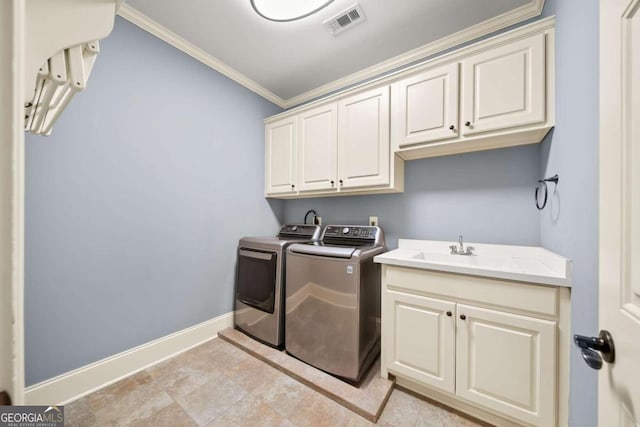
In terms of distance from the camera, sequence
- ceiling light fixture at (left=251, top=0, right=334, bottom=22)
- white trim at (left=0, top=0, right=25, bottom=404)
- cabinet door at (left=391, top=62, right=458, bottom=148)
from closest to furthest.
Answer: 1. white trim at (left=0, top=0, right=25, bottom=404)
2. ceiling light fixture at (left=251, top=0, right=334, bottom=22)
3. cabinet door at (left=391, top=62, right=458, bottom=148)

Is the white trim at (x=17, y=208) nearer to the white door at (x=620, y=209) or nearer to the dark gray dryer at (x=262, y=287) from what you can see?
the white door at (x=620, y=209)

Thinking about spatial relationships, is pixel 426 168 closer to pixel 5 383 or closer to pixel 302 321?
pixel 302 321

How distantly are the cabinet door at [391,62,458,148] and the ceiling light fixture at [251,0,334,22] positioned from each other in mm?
783

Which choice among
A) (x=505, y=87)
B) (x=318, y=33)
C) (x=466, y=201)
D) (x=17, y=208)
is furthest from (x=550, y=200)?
(x=17, y=208)

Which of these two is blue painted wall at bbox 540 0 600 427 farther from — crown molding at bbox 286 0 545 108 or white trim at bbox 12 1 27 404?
white trim at bbox 12 1 27 404

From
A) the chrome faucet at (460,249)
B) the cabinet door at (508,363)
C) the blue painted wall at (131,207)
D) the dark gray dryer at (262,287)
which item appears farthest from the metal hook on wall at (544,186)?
the blue painted wall at (131,207)

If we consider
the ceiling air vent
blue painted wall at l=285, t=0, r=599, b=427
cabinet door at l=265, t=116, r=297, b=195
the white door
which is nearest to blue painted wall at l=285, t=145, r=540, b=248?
blue painted wall at l=285, t=0, r=599, b=427

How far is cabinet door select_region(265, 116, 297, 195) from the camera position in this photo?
2.40 meters

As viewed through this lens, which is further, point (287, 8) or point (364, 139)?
point (364, 139)

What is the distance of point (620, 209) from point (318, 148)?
1940 mm

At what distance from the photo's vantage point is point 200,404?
140cm

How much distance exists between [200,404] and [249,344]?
23.8 inches

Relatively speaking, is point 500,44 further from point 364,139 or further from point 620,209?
point 620,209

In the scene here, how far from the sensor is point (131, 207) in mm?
1666
